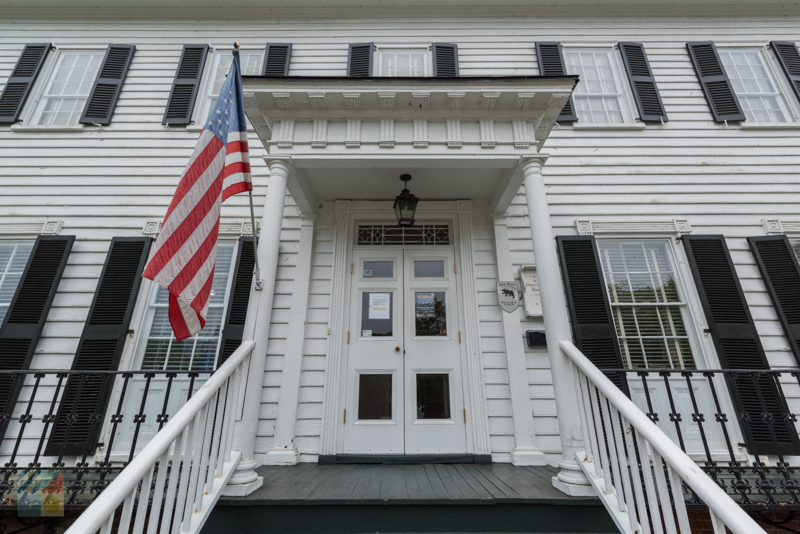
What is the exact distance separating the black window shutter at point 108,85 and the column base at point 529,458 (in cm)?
637

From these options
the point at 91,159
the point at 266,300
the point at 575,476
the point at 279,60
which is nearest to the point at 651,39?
the point at 279,60

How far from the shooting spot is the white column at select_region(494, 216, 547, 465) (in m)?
3.37

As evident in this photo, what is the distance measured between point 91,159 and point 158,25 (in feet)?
8.19

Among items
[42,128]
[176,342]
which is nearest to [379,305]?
[176,342]

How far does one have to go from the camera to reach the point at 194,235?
7.26 feet

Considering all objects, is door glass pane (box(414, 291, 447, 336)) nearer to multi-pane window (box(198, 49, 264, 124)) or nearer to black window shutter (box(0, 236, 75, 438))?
black window shutter (box(0, 236, 75, 438))

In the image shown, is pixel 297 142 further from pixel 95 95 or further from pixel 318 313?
pixel 95 95

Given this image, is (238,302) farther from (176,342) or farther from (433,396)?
(433,396)

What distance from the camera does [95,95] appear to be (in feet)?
16.2

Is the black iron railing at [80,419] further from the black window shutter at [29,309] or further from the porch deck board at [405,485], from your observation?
the porch deck board at [405,485]

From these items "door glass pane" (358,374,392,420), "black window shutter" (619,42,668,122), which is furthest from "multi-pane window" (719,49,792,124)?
"door glass pane" (358,374,392,420)

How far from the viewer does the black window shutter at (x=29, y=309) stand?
3561 millimetres

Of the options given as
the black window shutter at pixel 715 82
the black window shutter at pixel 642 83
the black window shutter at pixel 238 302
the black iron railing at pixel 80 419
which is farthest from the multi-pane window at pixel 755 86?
the black iron railing at pixel 80 419

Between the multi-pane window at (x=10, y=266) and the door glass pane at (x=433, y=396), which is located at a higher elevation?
the multi-pane window at (x=10, y=266)
